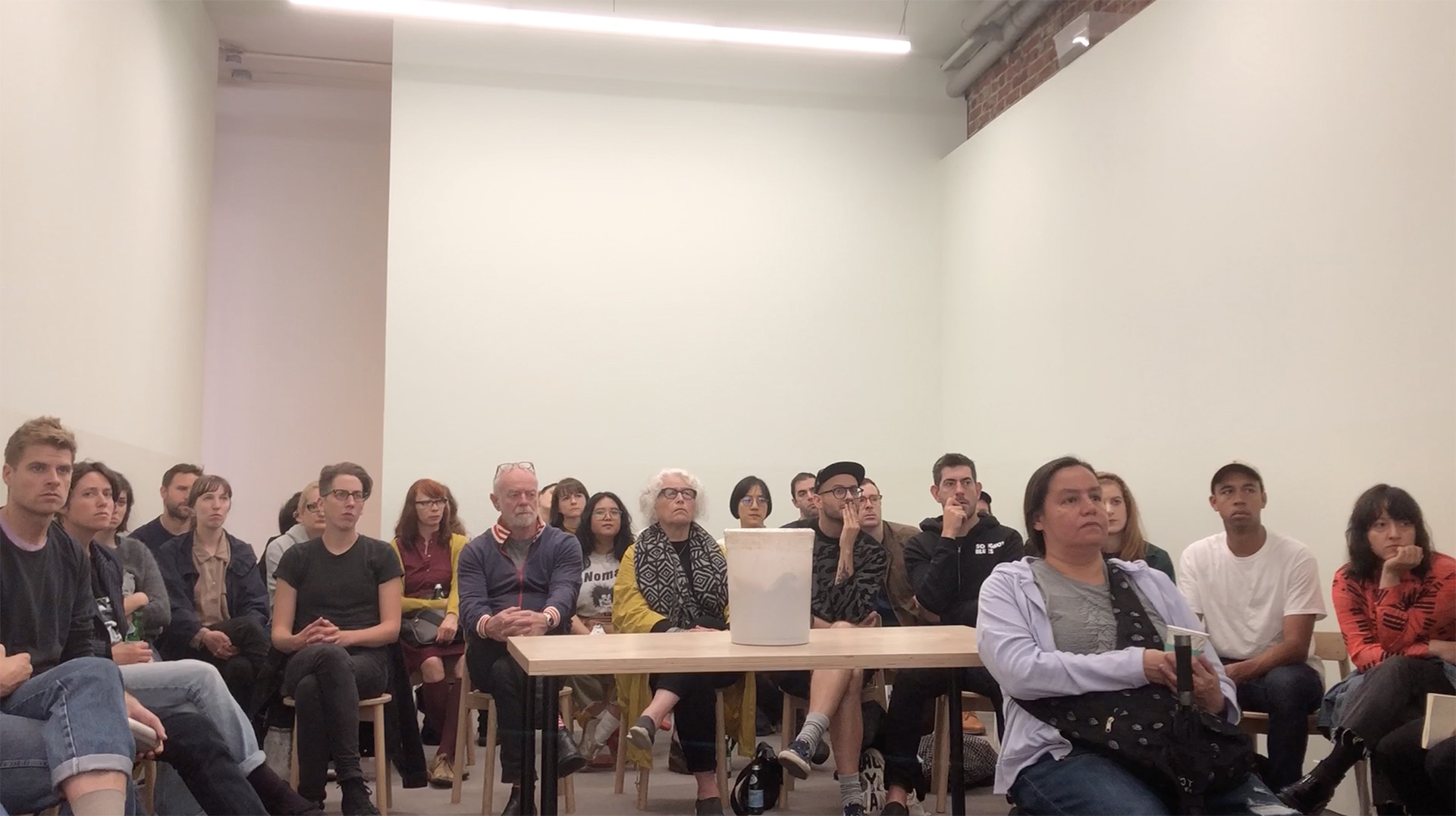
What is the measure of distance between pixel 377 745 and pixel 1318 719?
115 inches

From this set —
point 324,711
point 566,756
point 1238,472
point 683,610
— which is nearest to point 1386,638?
point 1238,472

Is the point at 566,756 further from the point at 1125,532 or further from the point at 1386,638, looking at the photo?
the point at 1386,638

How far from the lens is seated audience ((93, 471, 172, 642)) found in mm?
3773

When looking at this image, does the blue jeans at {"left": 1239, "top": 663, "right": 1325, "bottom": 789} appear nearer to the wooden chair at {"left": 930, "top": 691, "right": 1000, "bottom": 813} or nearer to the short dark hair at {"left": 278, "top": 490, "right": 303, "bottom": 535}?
the wooden chair at {"left": 930, "top": 691, "right": 1000, "bottom": 813}

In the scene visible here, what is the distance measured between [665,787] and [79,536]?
2.12m

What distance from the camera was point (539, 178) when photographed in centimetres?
686

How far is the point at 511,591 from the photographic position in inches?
159

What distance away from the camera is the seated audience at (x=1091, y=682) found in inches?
90.1

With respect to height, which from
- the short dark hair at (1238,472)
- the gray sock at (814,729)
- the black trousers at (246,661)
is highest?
the short dark hair at (1238,472)

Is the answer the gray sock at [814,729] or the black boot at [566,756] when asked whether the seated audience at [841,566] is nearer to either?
the gray sock at [814,729]

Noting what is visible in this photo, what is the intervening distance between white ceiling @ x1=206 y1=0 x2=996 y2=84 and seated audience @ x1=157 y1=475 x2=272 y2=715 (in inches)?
145

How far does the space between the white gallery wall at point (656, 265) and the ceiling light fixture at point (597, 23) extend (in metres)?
1.13

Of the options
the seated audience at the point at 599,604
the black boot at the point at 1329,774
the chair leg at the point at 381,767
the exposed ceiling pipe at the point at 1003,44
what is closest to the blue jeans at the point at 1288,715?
the black boot at the point at 1329,774

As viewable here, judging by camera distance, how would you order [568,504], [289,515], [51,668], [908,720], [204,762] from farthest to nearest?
[289,515], [568,504], [908,720], [204,762], [51,668]
